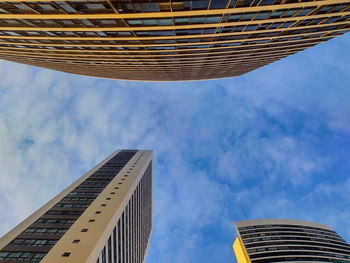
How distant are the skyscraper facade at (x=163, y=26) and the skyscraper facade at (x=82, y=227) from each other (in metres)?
28.3

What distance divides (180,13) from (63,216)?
40.7 m

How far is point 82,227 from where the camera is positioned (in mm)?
29766

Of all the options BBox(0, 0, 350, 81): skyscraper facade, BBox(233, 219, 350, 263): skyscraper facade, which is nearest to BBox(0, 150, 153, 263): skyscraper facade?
BBox(0, 0, 350, 81): skyscraper facade

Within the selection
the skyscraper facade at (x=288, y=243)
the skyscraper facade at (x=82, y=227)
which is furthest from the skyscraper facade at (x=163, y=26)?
the skyscraper facade at (x=288, y=243)

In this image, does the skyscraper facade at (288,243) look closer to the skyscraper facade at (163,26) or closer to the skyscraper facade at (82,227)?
the skyscraper facade at (82,227)

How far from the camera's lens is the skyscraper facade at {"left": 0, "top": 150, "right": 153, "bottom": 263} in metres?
26.1

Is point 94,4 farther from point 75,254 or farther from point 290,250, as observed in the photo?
point 290,250

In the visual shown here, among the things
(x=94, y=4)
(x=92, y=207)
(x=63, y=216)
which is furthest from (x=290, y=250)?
(x=94, y=4)

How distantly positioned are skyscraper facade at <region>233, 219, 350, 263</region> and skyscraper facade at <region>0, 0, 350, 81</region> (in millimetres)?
Answer: 65115

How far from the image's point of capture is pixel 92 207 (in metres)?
35.7

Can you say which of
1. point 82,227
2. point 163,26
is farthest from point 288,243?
point 163,26

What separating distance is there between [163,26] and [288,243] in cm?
8162

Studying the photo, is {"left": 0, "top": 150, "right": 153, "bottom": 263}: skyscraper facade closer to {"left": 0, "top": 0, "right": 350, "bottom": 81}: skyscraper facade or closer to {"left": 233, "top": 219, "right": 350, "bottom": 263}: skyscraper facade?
{"left": 0, "top": 0, "right": 350, "bottom": 81}: skyscraper facade

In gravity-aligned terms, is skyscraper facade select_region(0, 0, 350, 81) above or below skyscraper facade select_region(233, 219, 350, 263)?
above
